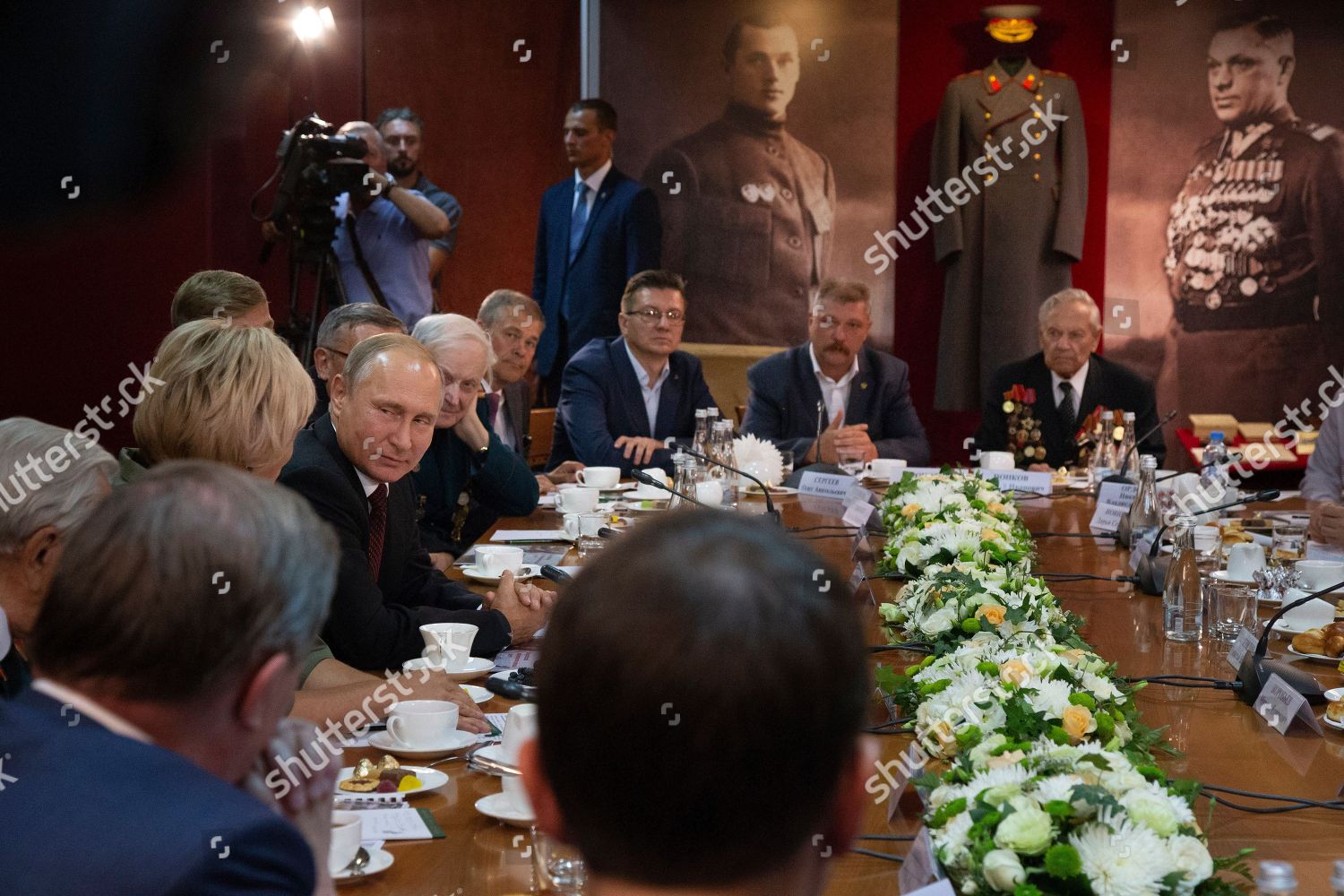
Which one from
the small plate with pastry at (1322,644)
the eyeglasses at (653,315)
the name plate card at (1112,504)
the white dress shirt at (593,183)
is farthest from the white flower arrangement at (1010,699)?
the white dress shirt at (593,183)

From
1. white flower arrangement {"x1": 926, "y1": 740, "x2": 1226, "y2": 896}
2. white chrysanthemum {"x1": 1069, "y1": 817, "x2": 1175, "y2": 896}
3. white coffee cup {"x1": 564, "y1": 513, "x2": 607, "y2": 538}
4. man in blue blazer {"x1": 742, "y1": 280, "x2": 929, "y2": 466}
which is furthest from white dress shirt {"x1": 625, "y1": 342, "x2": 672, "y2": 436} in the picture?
white chrysanthemum {"x1": 1069, "y1": 817, "x2": 1175, "y2": 896}

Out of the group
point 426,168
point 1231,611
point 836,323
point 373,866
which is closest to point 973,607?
point 1231,611

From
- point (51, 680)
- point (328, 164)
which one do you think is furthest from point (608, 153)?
point (51, 680)

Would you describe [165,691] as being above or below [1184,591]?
above

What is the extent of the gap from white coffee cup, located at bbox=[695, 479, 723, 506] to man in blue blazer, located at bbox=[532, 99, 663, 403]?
9.66ft

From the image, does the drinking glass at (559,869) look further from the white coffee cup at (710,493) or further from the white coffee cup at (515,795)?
the white coffee cup at (710,493)

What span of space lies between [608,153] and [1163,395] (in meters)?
3.35

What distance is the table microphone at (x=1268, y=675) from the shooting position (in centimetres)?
201

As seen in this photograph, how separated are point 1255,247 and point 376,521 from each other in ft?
20.2

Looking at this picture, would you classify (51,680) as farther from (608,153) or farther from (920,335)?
(920,335)

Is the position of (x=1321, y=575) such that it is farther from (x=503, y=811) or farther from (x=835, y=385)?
(x=835, y=385)

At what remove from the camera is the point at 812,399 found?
528cm

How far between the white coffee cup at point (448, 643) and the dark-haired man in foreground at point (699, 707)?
4.78 feet

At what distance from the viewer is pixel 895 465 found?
15.0 ft
